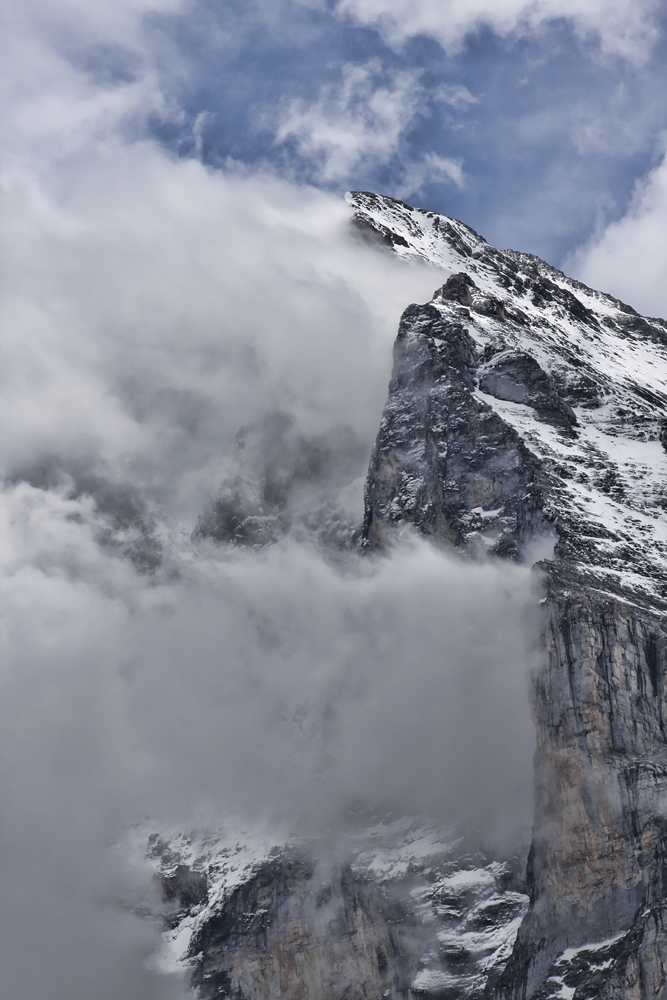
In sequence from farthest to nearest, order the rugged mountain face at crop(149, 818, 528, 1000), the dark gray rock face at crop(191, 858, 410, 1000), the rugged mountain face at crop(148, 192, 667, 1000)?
1. the dark gray rock face at crop(191, 858, 410, 1000)
2. the rugged mountain face at crop(149, 818, 528, 1000)
3. the rugged mountain face at crop(148, 192, 667, 1000)

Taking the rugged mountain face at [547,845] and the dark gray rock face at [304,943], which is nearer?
the rugged mountain face at [547,845]

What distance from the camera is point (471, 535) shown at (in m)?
188

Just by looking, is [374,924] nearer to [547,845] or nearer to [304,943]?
[304,943]

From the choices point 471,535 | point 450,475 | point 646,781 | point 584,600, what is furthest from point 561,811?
point 450,475

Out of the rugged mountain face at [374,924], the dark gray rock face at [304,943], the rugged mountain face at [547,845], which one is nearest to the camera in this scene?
the rugged mountain face at [547,845]

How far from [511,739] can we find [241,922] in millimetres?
50195

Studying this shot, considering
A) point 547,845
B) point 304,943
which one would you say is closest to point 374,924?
point 304,943

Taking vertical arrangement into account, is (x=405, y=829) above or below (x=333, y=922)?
above

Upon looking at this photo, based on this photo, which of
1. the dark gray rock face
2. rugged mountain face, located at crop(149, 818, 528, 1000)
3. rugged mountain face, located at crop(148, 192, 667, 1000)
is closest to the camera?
rugged mountain face, located at crop(148, 192, 667, 1000)

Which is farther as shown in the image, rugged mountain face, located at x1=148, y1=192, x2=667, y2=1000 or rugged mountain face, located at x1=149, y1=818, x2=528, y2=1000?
rugged mountain face, located at x1=149, y1=818, x2=528, y2=1000

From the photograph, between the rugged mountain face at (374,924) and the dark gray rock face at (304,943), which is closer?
the rugged mountain face at (374,924)

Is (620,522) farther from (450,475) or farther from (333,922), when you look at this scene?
(333,922)

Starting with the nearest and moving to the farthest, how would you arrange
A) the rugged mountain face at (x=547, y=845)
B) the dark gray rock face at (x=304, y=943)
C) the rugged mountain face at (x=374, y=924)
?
the rugged mountain face at (x=547, y=845), the rugged mountain face at (x=374, y=924), the dark gray rock face at (x=304, y=943)

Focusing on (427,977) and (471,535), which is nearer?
(427,977)
